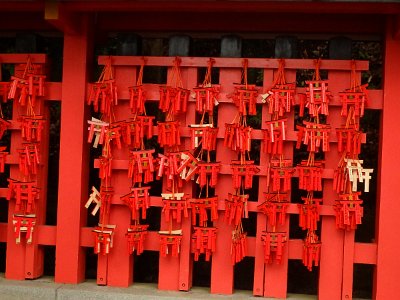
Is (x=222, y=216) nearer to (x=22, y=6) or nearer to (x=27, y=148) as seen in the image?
(x=27, y=148)

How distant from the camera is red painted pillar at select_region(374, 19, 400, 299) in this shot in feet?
12.9

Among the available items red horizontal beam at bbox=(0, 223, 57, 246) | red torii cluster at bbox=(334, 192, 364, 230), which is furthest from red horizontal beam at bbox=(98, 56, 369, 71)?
red horizontal beam at bbox=(0, 223, 57, 246)

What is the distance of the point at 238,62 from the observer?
13.6 feet

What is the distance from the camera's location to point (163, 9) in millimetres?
3930

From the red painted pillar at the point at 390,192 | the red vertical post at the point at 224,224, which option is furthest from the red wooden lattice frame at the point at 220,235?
the red painted pillar at the point at 390,192

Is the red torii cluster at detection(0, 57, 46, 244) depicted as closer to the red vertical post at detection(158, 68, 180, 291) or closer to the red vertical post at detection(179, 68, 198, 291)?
the red vertical post at detection(158, 68, 180, 291)

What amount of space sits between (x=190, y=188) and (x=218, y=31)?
3.96 feet

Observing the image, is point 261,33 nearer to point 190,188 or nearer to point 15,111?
point 190,188

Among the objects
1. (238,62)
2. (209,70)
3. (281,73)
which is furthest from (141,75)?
(281,73)

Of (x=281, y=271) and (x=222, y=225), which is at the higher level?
(x=222, y=225)

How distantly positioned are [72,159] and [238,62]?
Result: 1.46 m

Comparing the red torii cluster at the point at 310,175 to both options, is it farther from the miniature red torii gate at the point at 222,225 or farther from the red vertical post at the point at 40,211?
the red vertical post at the point at 40,211

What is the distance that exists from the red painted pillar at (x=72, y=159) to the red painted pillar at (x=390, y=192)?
2208mm

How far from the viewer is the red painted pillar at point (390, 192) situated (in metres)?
3.93
